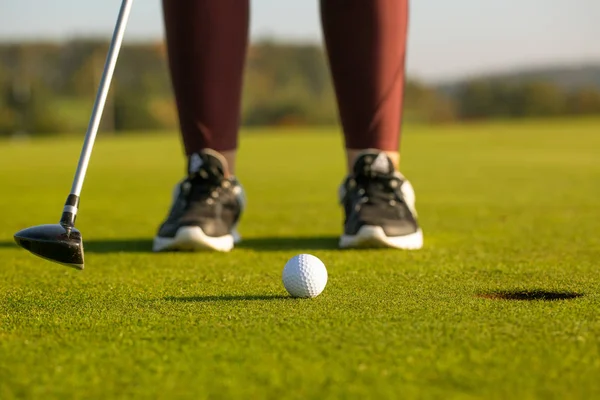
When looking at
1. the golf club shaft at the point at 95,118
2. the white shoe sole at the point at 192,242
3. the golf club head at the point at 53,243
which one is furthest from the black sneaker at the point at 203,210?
the golf club head at the point at 53,243

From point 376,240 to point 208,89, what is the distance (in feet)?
2.94

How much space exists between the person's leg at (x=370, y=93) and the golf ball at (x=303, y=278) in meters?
1.00

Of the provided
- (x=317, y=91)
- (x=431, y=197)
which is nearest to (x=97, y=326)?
(x=431, y=197)

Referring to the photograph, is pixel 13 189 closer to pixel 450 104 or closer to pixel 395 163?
pixel 395 163

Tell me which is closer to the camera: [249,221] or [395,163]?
[395,163]

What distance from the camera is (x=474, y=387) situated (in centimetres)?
138

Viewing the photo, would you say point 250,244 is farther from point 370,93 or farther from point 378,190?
point 370,93

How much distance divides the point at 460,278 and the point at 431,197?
329cm

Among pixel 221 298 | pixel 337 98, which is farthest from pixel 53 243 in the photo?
pixel 337 98

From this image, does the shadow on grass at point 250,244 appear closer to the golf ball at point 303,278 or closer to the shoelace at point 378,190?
the shoelace at point 378,190

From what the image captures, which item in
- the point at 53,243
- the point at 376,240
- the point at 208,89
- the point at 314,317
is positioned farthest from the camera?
the point at 208,89

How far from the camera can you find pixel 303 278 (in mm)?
2137

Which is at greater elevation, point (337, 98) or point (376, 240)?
point (337, 98)

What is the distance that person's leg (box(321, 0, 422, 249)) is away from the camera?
3.23m
